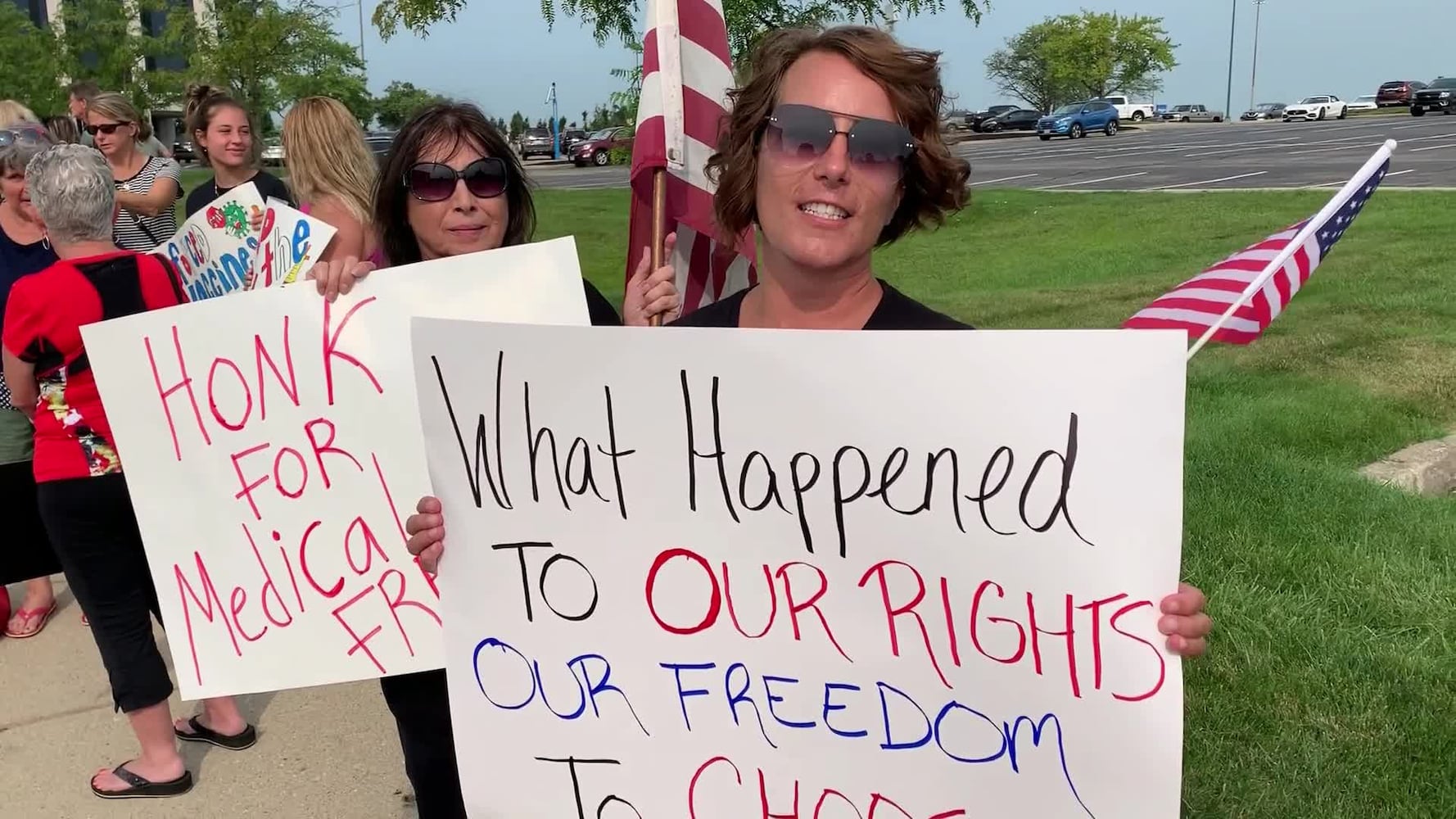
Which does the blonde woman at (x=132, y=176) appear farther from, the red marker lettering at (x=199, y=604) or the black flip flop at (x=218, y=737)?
the red marker lettering at (x=199, y=604)

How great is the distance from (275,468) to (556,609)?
89 centimetres

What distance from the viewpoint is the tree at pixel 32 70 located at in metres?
22.7

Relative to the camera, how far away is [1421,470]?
4387 mm

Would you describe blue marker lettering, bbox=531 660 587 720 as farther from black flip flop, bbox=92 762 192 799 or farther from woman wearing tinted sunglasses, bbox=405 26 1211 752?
black flip flop, bbox=92 762 192 799

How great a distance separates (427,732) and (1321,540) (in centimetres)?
298

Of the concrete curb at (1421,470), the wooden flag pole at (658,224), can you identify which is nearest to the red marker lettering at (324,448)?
the wooden flag pole at (658,224)

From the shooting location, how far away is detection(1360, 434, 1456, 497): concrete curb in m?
4.32

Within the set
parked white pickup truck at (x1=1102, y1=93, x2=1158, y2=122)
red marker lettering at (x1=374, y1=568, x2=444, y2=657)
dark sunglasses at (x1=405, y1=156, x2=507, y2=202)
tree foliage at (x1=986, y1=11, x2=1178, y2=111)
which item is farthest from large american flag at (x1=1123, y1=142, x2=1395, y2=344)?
tree foliage at (x1=986, y1=11, x2=1178, y2=111)

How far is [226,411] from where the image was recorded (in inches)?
88.7

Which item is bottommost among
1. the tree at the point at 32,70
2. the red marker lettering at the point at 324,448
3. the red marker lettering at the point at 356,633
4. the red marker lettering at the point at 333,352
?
the red marker lettering at the point at 356,633

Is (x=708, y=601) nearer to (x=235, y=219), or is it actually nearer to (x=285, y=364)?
(x=285, y=364)

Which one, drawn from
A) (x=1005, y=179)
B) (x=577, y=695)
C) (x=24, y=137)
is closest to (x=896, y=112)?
(x=577, y=695)

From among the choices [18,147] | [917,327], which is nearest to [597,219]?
[18,147]

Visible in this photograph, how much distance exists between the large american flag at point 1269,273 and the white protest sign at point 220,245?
2336mm
